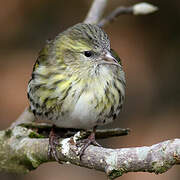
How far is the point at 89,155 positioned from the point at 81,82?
0.62 metres

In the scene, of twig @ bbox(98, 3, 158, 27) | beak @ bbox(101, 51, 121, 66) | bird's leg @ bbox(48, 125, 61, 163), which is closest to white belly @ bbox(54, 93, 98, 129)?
bird's leg @ bbox(48, 125, 61, 163)

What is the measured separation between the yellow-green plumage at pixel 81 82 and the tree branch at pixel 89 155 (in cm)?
21

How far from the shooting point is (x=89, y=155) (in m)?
2.65

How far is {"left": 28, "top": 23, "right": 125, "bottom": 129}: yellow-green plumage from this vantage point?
10.2 ft

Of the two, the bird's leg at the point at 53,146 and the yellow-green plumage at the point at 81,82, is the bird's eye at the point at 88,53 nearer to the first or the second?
the yellow-green plumage at the point at 81,82

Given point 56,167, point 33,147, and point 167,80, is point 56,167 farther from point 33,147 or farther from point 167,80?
point 33,147

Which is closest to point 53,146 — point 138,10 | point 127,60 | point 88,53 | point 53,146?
point 53,146

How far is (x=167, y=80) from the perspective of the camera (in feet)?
18.9

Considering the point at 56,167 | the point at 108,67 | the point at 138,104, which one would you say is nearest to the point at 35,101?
Result: the point at 108,67

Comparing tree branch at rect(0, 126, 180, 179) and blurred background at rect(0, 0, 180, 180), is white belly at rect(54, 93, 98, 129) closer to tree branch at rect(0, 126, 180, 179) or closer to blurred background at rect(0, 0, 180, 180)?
tree branch at rect(0, 126, 180, 179)

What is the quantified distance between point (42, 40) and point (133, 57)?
39.8 inches

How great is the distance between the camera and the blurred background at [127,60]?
5.52 meters

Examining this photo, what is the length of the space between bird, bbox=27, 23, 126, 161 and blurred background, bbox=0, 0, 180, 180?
7.21ft

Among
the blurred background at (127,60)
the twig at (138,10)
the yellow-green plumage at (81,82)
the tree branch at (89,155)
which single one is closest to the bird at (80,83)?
the yellow-green plumage at (81,82)
